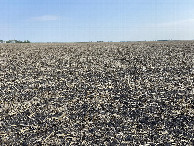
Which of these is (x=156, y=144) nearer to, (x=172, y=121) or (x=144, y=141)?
(x=144, y=141)

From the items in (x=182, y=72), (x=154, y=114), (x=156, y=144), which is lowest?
(x=156, y=144)

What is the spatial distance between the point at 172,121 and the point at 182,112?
70 cm

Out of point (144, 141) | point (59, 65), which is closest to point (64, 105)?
point (144, 141)

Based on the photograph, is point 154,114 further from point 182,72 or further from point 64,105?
point 182,72

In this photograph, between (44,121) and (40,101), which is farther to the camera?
(40,101)

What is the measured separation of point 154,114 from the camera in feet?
24.4

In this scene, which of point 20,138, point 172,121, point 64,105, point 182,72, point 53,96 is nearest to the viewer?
point 20,138

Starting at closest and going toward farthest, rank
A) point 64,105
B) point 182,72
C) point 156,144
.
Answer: point 156,144 < point 64,105 < point 182,72

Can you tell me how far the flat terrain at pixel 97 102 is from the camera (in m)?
6.54

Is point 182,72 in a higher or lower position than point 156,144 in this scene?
higher

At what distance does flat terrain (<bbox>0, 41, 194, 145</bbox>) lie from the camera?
258 inches

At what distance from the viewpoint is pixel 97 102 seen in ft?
26.9

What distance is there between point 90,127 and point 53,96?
2564mm

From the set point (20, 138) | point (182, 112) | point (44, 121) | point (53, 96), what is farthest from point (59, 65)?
point (182, 112)
